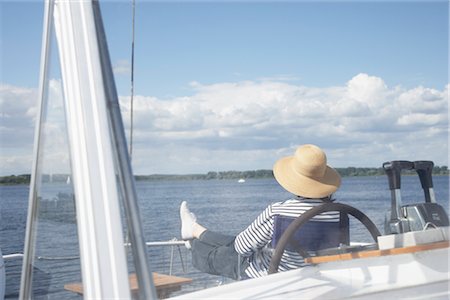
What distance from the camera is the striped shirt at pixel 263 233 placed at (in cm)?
240

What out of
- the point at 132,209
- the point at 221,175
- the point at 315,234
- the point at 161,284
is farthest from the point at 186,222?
the point at 132,209

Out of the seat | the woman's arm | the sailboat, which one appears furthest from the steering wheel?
the woman's arm

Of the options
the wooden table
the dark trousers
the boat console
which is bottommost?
the dark trousers

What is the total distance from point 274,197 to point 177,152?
0.97 meters

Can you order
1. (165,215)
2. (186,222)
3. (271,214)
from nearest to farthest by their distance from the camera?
(165,215) < (271,214) < (186,222)

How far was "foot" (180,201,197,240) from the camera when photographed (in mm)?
2920

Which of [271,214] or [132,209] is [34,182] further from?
[271,214]

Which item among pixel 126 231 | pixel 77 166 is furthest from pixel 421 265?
pixel 77 166

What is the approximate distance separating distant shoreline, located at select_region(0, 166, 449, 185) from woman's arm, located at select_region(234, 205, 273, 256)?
0.25 m

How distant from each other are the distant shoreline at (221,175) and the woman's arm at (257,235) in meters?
0.25

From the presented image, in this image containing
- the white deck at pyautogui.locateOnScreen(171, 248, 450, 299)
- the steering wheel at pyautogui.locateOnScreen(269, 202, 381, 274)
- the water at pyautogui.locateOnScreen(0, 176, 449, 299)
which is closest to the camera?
the water at pyautogui.locateOnScreen(0, 176, 449, 299)

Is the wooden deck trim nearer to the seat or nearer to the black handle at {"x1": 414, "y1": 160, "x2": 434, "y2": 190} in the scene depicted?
the seat

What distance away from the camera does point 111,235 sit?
1.29 metres

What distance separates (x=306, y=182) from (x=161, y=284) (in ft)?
3.58
